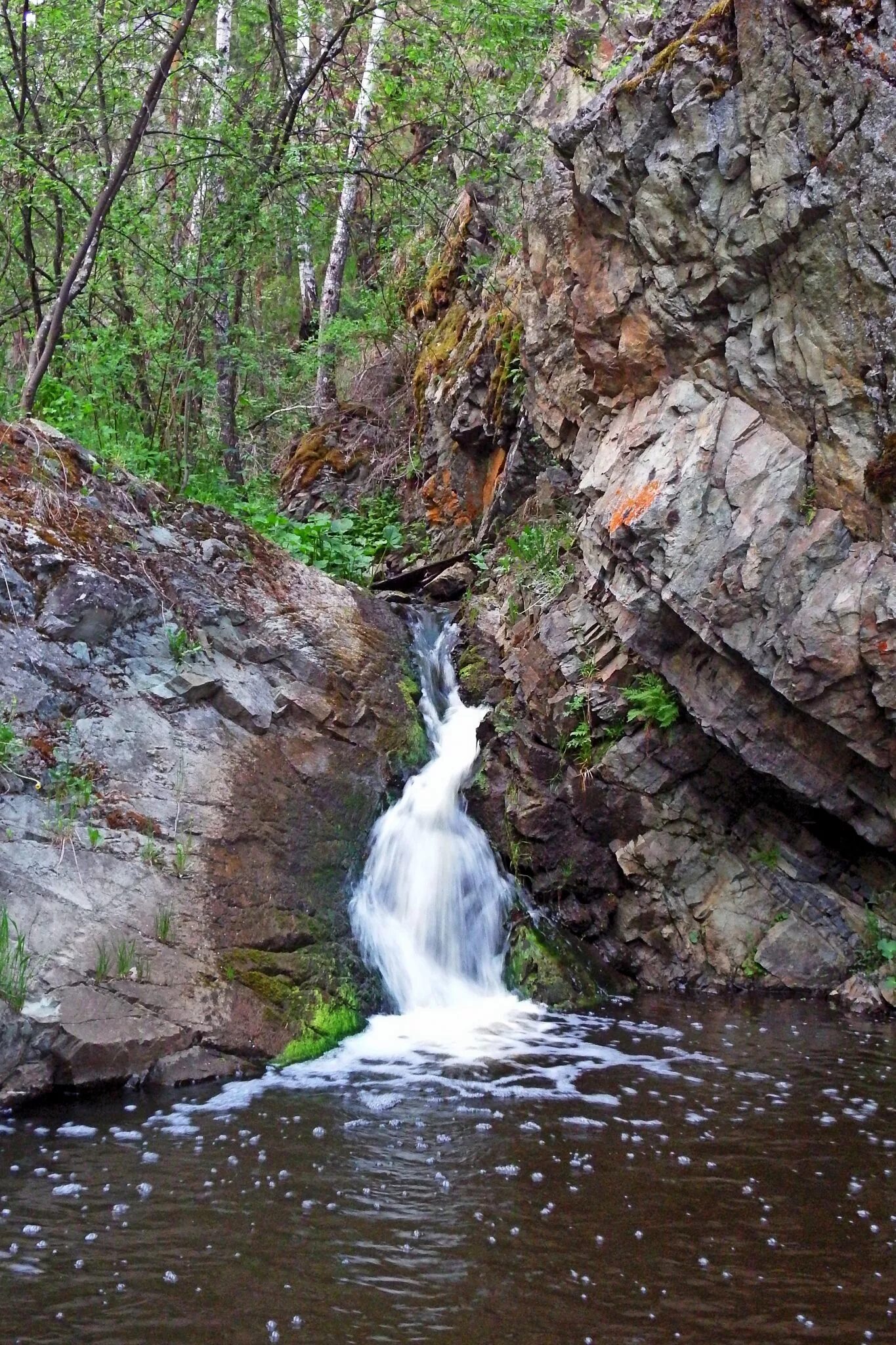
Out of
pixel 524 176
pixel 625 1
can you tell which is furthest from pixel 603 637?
pixel 625 1

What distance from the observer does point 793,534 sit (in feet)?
27.7

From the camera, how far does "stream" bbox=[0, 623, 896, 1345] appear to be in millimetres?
4035

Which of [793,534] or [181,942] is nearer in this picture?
[181,942]

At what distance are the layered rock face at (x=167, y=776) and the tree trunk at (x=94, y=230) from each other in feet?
3.32

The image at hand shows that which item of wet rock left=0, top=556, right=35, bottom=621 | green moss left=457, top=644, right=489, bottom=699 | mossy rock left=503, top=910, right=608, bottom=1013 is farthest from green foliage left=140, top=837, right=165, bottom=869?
green moss left=457, top=644, right=489, bottom=699

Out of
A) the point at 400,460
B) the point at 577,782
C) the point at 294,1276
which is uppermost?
the point at 400,460

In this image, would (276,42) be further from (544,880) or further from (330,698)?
(544,880)

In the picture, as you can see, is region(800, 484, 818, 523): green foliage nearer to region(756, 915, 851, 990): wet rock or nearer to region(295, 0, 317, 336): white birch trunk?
region(756, 915, 851, 990): wet rock

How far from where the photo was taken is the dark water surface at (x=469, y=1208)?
402cm

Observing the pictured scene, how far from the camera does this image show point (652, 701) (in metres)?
9.55

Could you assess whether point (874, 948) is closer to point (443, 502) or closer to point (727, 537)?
point (727, 537)

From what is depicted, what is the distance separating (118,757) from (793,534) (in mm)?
5771

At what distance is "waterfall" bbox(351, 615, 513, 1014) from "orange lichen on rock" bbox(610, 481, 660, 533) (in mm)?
2893

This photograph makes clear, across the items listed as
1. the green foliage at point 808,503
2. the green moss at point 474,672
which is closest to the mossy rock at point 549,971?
the green moss at point 474,672
